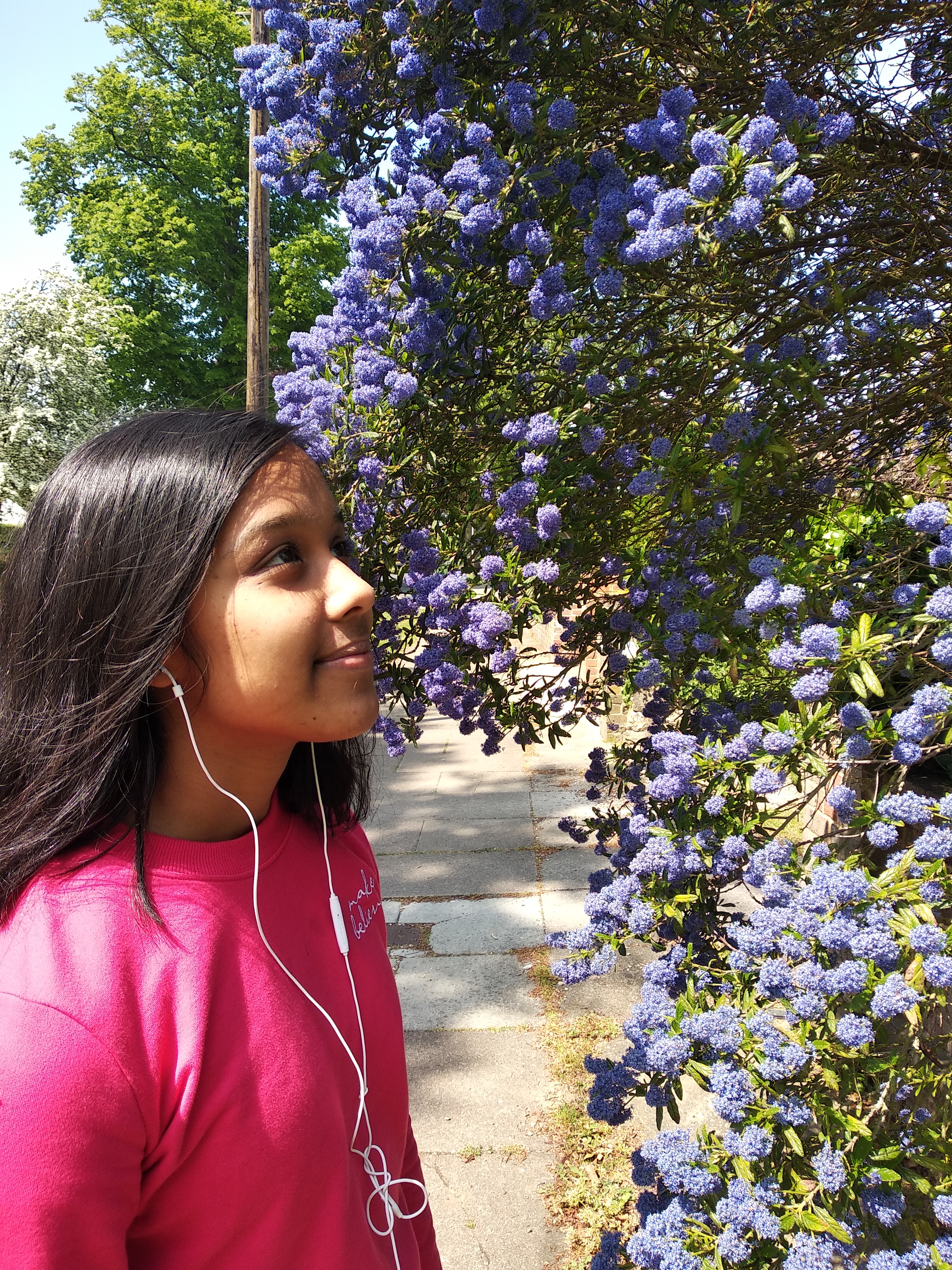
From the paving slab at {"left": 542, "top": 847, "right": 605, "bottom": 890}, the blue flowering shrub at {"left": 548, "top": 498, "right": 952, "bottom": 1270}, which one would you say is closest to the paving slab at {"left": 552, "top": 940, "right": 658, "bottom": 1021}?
the paving slab at {"left": 542, "top": 847, "right": 605, "bottom": 890}

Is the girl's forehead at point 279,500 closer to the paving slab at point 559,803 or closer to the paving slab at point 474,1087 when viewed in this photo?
the paving slab at point 474,1087

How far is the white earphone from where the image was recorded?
1.12 metres

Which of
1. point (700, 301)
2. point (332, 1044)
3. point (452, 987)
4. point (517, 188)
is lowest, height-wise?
point (452, 987)

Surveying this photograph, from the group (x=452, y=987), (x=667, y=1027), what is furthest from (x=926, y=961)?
(x=452, y=987)

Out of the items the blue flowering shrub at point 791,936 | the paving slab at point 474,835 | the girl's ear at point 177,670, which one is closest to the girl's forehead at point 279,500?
the girl's ear at point 177,670

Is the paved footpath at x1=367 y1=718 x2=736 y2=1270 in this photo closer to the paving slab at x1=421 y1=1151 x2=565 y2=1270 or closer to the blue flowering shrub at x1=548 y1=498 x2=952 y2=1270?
the paving slab at x1=421 y1=1151 x2=565 y2=1270

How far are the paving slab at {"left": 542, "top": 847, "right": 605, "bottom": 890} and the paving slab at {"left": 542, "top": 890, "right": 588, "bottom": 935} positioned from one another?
2.5 inches

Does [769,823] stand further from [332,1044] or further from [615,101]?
[615,101]

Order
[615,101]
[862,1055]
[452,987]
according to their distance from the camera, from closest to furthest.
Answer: [862,1055]
[615,101]
[452,987]

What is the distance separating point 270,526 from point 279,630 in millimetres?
142

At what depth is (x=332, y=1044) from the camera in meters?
1.16

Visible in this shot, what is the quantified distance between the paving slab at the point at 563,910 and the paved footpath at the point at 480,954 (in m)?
0.01

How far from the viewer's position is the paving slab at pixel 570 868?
503 cm

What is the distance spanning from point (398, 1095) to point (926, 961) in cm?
79
